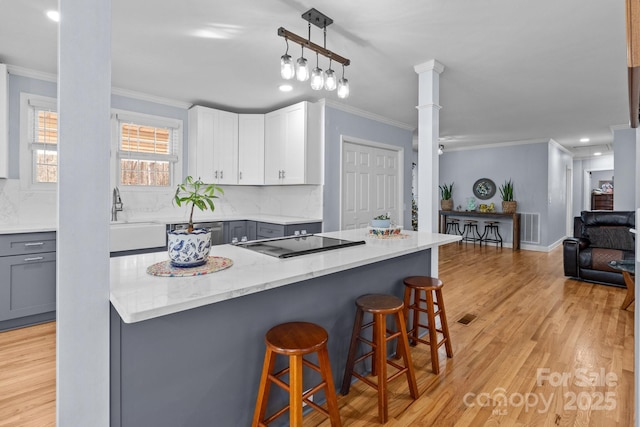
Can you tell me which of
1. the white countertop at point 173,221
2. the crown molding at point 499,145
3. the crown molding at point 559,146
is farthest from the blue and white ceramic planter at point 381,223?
the crown molding at point 559,146

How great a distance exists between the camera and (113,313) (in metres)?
1.22

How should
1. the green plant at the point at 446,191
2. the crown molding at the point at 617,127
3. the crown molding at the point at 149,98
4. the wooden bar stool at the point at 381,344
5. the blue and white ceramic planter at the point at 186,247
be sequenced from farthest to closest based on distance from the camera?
the green plant at the point at 446,191, the crown molding at the point at 617,127, the crown molding at the point at 149,98, the wooden bar stool at the point at 381,344, the blue and white ceramic planter at the point at 186,247

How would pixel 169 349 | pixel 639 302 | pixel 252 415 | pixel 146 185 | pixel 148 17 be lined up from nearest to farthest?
1. pixel 639 302
2. pixel 169 349
3. pixel 252 415
4. pixel 148 17
5. pixel 146 185

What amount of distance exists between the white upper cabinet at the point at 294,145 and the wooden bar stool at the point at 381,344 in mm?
2512

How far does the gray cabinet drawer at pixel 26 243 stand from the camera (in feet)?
9.40

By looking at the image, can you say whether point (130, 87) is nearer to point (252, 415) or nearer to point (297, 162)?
point (297, 162)

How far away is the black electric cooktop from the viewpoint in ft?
6.35

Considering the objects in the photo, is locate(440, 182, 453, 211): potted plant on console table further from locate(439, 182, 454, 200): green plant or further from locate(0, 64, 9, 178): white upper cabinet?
locate(0, 64, 9, 178): white upper cabinet

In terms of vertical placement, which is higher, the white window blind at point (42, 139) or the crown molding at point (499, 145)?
the crown molding at point (499, 145)

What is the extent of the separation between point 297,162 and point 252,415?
3160 mm

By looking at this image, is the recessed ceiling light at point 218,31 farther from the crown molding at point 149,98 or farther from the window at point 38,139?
the window at point 38,139

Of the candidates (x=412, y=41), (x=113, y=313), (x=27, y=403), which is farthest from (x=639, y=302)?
(x=27, y=403)

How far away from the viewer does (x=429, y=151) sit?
3031mm

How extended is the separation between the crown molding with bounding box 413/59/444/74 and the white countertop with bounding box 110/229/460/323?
1.83 m
